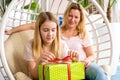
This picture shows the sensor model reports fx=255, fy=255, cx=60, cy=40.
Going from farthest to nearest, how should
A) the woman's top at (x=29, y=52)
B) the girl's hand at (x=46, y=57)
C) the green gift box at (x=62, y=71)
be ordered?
1. the woman's top at (x=29, y=52)
2. the girl's hand at (x=46, y=57)
3. the green gift box at (x=62, y=71)

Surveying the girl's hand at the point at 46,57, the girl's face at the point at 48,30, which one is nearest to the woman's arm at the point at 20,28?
the girl's face at the point at 48,30

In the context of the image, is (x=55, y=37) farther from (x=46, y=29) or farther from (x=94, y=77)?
(x=94, y=77)

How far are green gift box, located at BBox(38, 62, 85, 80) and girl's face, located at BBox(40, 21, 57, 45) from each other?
8.6 inches

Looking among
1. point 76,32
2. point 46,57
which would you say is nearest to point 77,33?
point 76,32

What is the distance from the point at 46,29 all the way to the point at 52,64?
0.25m

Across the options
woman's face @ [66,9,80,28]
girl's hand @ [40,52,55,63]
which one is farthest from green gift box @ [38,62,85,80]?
woman's face @ [66,9,80,28]

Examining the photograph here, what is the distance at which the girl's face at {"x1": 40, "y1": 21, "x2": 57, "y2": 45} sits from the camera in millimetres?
1402

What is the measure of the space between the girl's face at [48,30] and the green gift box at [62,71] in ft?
0.71

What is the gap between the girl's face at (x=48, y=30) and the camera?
140 cm

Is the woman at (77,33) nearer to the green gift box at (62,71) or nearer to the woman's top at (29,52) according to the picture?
the woman's top at (29,52)

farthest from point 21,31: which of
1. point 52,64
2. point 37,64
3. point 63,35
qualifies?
point 52,64

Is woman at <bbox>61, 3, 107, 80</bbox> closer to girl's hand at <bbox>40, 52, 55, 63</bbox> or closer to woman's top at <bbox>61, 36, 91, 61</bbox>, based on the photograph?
woman's top at <bbox>61, 36, 91, 61</bbox>

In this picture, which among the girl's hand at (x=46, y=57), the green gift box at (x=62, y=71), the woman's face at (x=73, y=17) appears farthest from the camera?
the woman's face at (x=73, y=17)

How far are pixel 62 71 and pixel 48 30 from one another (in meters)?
0.28
